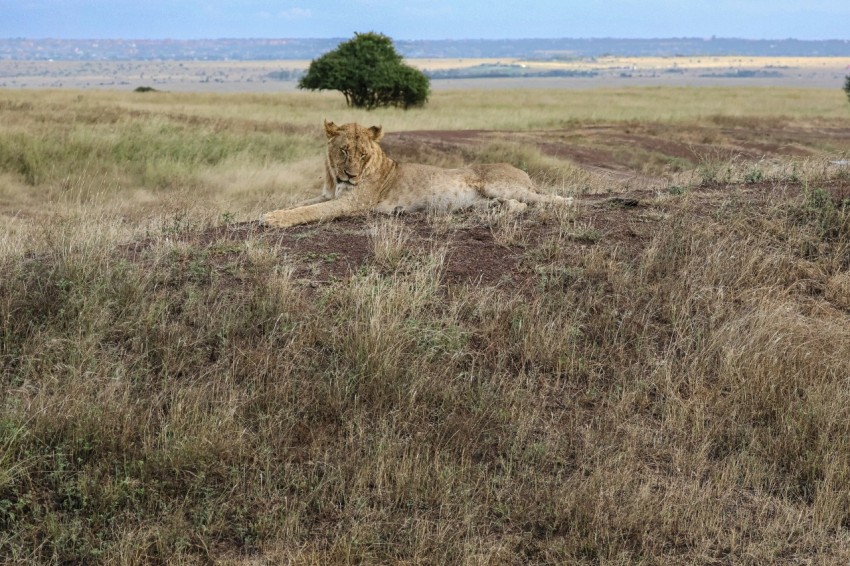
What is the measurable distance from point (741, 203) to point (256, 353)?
5087 mm

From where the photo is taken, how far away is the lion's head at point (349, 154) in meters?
8.14

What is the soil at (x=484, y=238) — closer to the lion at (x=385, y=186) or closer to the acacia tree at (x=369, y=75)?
the lion at (x=385, y=186)

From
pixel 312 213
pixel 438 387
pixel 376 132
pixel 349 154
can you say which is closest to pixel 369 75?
pixel 376 132

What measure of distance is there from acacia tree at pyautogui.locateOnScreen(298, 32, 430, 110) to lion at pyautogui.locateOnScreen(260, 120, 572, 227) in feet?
121

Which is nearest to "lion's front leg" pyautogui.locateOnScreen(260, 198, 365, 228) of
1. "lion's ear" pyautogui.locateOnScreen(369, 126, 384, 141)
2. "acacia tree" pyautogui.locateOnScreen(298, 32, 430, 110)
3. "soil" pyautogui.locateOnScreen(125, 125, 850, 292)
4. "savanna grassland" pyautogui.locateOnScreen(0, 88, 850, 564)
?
"soil" pyautogui.locateOnScreen(125, 125, 850, 292)

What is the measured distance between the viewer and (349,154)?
8.12 m

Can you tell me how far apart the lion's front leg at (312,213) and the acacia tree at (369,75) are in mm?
37359

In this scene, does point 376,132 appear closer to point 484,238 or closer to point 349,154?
point 349,154

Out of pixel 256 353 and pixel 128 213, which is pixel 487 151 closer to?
pixel 128 213

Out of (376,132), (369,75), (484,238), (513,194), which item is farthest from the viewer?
(369,75)

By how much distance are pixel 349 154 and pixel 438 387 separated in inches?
147

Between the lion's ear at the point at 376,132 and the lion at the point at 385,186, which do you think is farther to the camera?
the lion's ear at the point at 376,132

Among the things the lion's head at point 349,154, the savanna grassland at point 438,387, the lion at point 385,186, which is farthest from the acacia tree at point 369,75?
the savanna grassland at point 438,387

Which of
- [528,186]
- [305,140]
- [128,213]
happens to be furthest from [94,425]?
[305,140]
